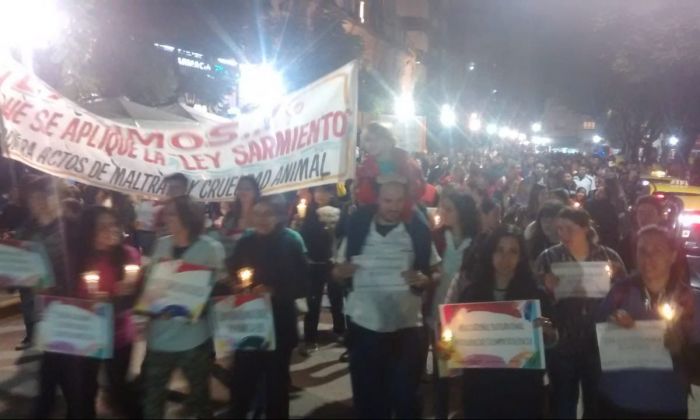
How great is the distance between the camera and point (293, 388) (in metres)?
7.16

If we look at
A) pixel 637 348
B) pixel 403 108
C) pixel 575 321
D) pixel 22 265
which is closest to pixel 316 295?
pixel 22 265

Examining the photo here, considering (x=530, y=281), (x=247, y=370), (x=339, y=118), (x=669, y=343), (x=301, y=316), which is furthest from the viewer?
Result: (x=301, y=316)

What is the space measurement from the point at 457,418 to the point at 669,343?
2420 millimetres

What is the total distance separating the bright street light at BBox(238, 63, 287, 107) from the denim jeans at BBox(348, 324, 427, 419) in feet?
40.5

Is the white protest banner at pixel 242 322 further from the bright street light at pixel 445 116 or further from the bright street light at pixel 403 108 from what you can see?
the bright street light at pixel 445 116

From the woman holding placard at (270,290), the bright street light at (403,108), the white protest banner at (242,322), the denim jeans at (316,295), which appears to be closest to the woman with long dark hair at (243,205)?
the woman holding placard at (270,290)

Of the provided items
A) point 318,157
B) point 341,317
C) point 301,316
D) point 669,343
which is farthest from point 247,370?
point 301,316

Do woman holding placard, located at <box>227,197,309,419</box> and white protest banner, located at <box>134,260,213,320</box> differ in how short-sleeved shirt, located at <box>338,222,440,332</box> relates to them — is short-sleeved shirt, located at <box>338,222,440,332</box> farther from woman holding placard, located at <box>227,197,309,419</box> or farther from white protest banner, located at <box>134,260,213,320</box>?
white protest banner, located at <box>134,260,213,320</box>

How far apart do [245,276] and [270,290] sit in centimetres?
18

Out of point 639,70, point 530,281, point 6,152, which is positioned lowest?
point 530,281

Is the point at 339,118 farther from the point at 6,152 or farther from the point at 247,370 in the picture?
the point at 6,152

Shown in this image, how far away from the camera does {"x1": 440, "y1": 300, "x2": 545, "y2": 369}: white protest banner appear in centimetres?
445

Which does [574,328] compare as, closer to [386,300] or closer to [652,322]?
[652,322]

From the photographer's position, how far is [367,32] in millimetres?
43781
